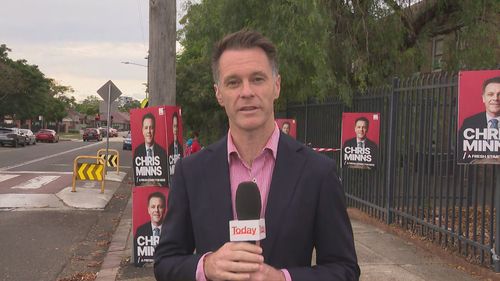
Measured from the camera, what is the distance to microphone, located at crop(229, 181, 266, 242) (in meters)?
1.53

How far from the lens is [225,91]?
1.91 m

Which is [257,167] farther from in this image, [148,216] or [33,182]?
[33,182]

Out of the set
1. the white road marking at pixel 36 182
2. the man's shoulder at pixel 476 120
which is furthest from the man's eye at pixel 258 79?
the white road marking at pixel 36 182

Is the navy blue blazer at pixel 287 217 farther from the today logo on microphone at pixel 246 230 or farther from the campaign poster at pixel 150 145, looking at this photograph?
the campaign poster at pixel 150 145

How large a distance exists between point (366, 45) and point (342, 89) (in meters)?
1.13

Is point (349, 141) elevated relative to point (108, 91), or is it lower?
lower

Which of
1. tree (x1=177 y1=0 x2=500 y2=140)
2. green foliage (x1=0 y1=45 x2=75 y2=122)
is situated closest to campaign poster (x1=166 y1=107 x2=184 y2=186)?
tree (x1=177 y1=0 x2=500 y2=140)

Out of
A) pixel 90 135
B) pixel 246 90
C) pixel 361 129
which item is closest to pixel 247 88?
pixel 246 90

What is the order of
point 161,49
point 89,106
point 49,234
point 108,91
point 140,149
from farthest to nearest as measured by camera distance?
point 89,106
point 108,91
point 49,234
point 161,49
point 140,149

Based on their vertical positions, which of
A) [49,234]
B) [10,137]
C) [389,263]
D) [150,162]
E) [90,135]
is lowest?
[49,234]

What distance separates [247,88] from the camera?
1.85 meters

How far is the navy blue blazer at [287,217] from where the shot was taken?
1.81 metres

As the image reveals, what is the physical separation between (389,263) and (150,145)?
3220 mm

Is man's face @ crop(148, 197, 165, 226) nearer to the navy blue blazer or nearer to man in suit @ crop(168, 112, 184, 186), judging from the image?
man in suit @ crop(168, 112, 184, 186)
